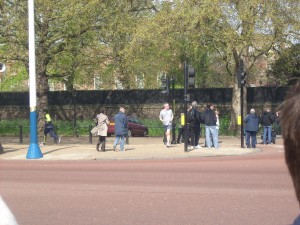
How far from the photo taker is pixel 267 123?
24812 millimetres

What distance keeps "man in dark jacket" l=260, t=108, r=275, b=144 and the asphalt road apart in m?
8.37

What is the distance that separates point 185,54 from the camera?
112ft

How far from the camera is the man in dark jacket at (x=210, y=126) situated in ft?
70.8

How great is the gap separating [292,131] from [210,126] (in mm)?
19904

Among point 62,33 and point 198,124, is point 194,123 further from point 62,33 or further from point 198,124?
point 62,33

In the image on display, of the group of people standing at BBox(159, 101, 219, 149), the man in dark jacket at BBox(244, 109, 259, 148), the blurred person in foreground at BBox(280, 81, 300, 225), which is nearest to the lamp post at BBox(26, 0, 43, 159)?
the group of people standing at BBox(159, 101, 219, 149)

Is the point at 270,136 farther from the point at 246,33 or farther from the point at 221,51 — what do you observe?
the point at 221,51

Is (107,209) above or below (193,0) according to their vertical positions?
below

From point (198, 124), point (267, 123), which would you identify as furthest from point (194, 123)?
point (267, 123)

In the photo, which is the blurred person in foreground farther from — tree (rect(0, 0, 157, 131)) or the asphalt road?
tree (rect(0, 0, 157, 131))

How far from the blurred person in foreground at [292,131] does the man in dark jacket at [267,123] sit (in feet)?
75.4

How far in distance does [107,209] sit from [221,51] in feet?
79.8

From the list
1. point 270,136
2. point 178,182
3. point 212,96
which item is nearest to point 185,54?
point 212,96

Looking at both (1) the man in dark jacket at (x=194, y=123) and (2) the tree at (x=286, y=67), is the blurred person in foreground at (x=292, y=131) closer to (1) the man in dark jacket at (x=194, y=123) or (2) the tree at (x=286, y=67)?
(1) the man in dark jacket at (x=194, y=123)
